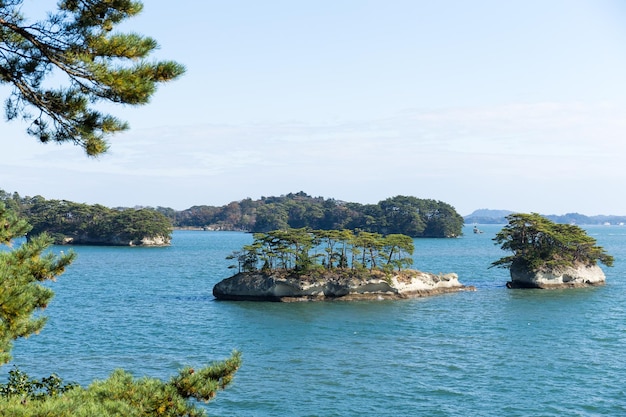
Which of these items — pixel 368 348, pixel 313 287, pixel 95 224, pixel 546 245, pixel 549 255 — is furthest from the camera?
pixel 95 224

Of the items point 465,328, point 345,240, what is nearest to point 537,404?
point 465,328

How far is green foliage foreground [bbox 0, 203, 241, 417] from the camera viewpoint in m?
8.13

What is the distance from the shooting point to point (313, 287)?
52281 mm

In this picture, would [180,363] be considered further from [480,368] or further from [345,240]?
[345,240]

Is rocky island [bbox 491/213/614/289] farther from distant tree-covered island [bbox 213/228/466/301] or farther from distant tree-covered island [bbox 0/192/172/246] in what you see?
distant tree-covered island [bbox 0/192/172/246]

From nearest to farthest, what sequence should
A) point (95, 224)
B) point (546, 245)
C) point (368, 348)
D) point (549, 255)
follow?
1. point (368, 348)
2. point (546, 245)
3. point (549, 255)
4. point (95, 224)

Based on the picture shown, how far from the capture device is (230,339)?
37.8 m

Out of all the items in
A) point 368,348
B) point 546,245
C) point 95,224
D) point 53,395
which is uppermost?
point 95,224

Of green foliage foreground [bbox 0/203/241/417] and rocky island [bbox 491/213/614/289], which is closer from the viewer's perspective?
green foliage foreground [bbox 0/203/241/417]

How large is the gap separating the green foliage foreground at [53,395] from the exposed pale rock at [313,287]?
4030 centimetres

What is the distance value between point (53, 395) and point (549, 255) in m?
57.1


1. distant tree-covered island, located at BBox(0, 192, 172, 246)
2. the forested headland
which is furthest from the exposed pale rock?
distant tree-covered island, located at BBox(0, 192, 172, 246)

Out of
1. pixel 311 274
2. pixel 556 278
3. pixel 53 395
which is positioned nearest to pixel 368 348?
pixel 311 274

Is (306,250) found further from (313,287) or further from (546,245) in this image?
(546,245)
